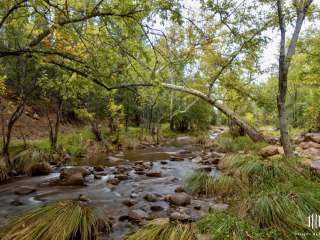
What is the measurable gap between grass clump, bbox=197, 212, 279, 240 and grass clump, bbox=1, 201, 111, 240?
175 centimetres

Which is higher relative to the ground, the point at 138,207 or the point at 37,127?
the point at 37,127

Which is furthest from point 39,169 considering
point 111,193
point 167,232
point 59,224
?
point 167,232

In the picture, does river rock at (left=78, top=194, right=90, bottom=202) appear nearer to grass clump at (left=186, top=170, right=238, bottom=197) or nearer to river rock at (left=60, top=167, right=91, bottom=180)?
river rock at (left=60, top=167, right=91, bottom=180)

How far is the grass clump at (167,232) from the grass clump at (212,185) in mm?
2689

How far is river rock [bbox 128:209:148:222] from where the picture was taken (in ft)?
17.1

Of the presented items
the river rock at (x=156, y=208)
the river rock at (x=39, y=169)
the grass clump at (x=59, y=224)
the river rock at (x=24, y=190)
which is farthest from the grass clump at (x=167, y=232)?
the river rock at (x=39, y=169)

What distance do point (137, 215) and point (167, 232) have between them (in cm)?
151

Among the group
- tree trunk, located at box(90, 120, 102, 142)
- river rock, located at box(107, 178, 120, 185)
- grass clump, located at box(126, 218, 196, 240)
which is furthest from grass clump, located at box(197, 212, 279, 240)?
tree trunk, located at box(90, 120, 102, 142)

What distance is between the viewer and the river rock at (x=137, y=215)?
521 cm

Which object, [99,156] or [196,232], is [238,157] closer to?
[196,232]

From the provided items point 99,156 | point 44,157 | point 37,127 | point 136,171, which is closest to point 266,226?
point 136,171

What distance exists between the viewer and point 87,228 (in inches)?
168

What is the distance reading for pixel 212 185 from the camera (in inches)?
270

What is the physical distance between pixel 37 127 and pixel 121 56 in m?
15.2
